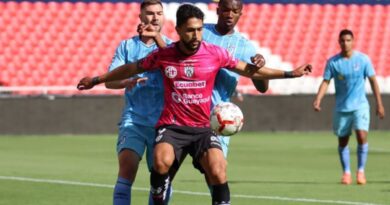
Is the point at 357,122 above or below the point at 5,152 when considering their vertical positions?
above

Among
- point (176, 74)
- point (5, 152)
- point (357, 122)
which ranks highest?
point (176, 74)

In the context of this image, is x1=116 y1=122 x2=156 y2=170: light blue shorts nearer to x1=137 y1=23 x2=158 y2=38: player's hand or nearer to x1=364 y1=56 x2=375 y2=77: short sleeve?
x1=137 y1=23 x2=158 y2=38: player's hand

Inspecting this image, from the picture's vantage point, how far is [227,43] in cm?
975

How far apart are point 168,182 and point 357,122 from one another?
282 inches

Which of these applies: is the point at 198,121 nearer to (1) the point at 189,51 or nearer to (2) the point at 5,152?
(1) the point at 189,51

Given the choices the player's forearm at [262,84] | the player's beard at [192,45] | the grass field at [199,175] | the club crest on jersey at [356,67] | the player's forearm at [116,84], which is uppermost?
the player's beard at [192,45]

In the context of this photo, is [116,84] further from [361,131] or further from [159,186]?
[361,131]

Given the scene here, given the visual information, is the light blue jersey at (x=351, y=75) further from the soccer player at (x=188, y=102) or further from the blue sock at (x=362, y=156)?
the soccer player at (x=188, y=102)

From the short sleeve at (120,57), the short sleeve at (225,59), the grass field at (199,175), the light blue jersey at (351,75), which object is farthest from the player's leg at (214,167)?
the light blue jersey at (351,75)

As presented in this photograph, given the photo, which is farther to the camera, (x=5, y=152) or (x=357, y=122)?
(x=5, y=152)

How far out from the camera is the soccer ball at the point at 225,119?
8969 millimetres

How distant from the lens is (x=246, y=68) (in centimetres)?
914

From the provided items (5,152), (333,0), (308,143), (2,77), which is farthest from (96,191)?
(333,0)

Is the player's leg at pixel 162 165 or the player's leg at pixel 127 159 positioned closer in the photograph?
the player's leg at pixel 162 165
